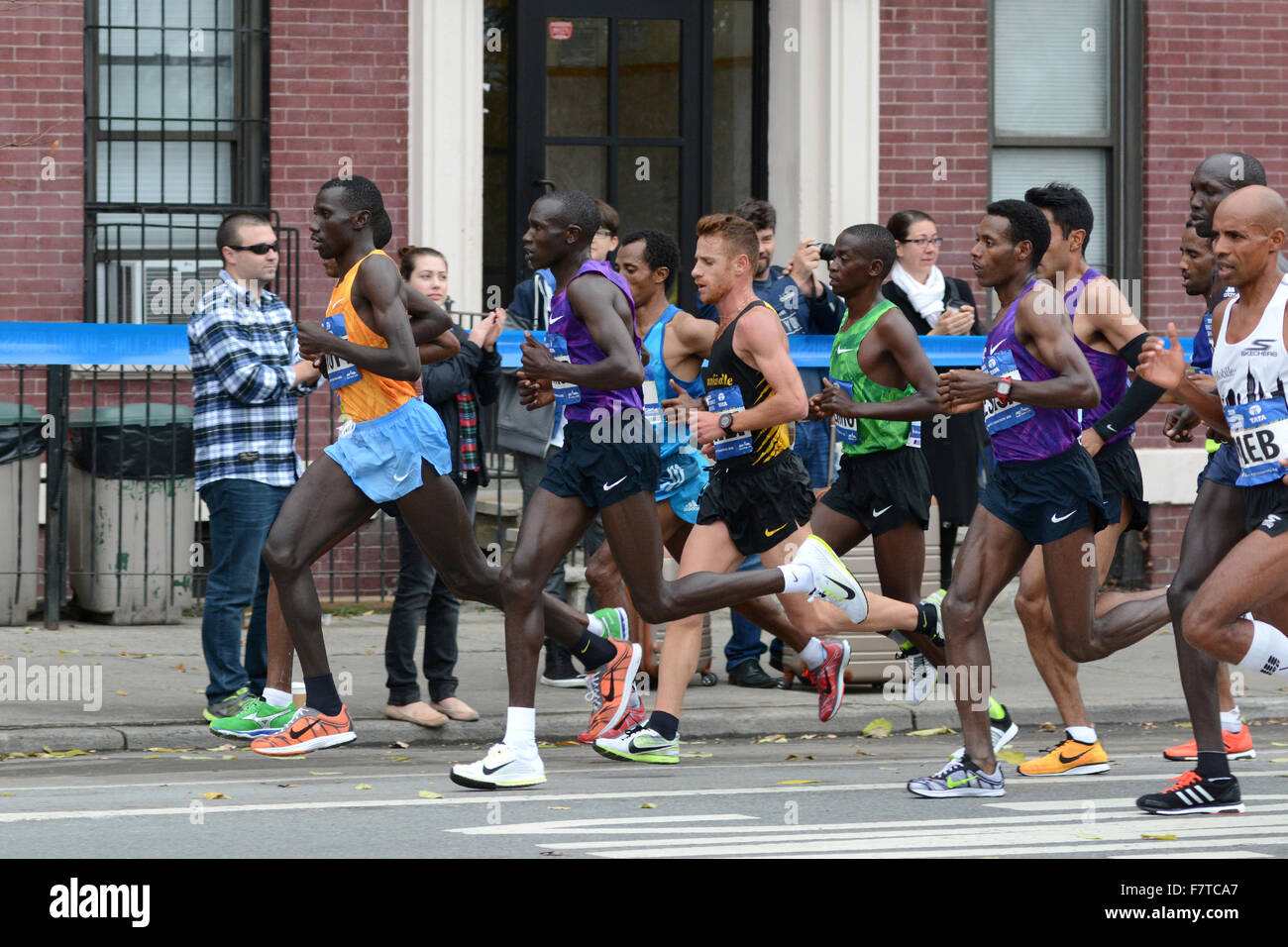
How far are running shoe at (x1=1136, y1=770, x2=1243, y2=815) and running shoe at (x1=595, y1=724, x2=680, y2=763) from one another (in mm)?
2122

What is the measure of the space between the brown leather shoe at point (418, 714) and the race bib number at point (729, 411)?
1817 mm

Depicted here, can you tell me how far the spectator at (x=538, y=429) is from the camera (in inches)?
425

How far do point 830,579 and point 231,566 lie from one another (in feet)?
8.77

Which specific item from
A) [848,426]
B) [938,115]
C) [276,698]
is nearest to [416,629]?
[276,698]

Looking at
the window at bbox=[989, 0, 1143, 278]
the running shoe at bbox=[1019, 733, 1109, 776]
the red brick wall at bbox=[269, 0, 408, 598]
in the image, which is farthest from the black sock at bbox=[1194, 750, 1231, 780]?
the window at bbox=[989, 0, 1143, 278]

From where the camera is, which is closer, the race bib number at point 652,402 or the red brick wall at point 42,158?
the race bib number at point 652,402

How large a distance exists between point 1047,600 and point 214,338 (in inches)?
147

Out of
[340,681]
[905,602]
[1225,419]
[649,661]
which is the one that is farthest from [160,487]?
[1225,419]

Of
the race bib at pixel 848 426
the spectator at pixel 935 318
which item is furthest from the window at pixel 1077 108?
the race bib at pixel 848 426

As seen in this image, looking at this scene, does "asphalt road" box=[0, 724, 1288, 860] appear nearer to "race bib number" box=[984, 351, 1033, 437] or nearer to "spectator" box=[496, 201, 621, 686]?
"race bib number" box=[984, 351, 1033, 437]

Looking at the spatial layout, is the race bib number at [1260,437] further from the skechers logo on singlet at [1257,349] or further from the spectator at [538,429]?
the spectator at [538,429]

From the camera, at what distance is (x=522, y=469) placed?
430 inches

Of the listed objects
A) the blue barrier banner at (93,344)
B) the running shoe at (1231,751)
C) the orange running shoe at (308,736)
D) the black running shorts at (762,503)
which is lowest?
the running shoe at (1231,751)
